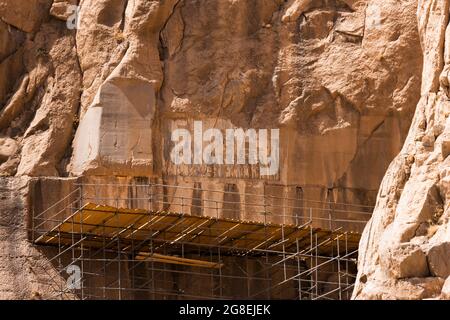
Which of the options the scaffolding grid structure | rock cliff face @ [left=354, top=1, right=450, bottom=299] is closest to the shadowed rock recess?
the scaffolding grid structure

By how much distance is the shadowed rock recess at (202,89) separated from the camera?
48.2m

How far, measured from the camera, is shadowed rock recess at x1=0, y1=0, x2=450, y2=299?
48.2m

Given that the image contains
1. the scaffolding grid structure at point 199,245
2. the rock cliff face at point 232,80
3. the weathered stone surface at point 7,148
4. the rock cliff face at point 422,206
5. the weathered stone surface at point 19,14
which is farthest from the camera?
the weathered stone surface at point 19,14

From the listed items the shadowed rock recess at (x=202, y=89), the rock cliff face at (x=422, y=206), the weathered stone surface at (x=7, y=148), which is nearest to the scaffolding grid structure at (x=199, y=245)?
the shadowed rock recess at (x=202, y=89)

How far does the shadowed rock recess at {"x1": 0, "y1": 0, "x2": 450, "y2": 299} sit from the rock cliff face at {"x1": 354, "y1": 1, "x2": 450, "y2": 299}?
30.0ft

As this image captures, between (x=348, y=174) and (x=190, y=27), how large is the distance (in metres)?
5.40

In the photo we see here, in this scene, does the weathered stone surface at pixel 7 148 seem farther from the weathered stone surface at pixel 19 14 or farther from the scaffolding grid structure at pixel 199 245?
the weathered stone surface at pixel 19 14

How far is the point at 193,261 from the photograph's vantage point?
47594 mm

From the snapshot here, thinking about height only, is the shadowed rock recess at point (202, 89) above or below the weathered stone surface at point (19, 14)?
below

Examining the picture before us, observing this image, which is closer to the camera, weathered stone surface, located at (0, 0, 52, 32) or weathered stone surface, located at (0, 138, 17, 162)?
weathered stone surface, located at (0, 138, 17, 162)

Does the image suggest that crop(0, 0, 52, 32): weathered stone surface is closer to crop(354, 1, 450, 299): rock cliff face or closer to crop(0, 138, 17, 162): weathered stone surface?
crop(0, 138, 17, 162): weathered stone surface

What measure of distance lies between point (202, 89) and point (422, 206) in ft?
43.3

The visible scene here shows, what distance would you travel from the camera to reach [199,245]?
47.8 meters

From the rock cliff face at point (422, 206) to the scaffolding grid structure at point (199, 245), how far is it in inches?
320
